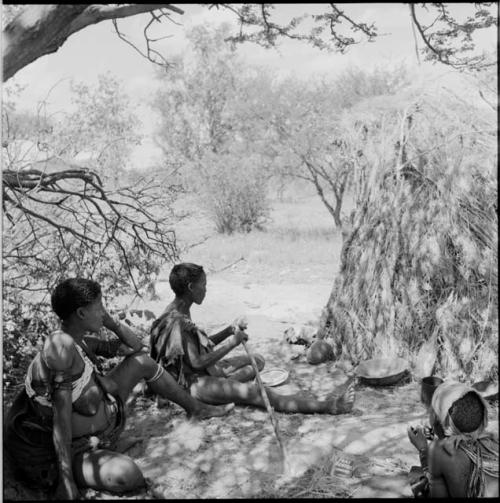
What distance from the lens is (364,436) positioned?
11.3 ft

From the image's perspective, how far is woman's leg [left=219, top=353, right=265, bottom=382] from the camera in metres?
4.32

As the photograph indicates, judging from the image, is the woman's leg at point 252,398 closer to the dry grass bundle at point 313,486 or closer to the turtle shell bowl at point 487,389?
the dry grass bundle at point 313,486

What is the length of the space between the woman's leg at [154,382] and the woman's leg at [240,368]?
524 mm

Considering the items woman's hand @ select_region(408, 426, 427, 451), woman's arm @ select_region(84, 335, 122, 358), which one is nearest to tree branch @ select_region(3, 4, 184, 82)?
woman's arm @ select_region(84, 335, 122, 358)

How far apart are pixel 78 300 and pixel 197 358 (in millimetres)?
1114

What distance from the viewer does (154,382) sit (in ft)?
11.5

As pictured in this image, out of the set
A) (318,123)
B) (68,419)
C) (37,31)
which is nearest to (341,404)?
(68,419)

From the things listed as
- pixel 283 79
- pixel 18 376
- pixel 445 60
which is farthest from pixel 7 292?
pixel 283 79

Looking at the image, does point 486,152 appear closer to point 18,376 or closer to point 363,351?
point 363,351

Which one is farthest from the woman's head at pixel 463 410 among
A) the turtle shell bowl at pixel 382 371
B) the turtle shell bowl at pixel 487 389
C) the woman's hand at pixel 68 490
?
the turtle shell bowl at pixel 382 371

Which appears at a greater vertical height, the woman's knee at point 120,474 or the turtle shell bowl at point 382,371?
the woman's knee at point 120,474

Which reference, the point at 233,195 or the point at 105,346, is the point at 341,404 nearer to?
the point at 105,346

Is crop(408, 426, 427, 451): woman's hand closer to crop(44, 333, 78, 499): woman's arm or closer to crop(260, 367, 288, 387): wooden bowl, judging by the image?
crop(44, 333, 78, 499): woman's arm

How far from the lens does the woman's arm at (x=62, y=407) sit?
8.75 ft
